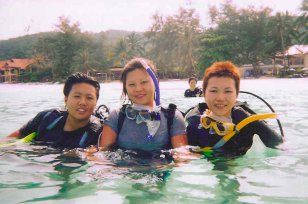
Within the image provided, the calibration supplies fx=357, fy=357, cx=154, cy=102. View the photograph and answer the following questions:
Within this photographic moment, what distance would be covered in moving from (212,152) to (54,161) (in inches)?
63.4

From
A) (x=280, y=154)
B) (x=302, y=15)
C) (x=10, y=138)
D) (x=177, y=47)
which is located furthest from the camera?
(x=177, y=47)

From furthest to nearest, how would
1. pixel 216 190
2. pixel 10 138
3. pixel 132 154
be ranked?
pixel 10 138 < pixel 132 154 < pixel 216 190

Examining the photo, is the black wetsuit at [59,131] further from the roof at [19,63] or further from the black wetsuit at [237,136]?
the roof at [19,63]

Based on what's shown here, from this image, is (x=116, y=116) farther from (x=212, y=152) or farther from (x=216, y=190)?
(x=216, y=190)

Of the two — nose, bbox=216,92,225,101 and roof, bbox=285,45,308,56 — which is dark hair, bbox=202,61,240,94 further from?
roof, bbox=285,45,308,56

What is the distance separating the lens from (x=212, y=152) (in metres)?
3.69

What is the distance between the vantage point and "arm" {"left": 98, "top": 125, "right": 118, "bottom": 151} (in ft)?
11.8

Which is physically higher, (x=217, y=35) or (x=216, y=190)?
(x=217, y=35)

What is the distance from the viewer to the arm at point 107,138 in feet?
11.8

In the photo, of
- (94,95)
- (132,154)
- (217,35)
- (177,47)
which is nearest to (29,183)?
(132,154)

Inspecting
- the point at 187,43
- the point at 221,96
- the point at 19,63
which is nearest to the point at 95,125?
the point at 221,96

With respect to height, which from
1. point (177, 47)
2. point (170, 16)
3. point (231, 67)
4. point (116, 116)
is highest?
point (170, 16)

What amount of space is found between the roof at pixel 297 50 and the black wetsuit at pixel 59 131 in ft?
154

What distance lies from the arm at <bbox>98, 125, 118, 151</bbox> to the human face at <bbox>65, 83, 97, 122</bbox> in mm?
442
